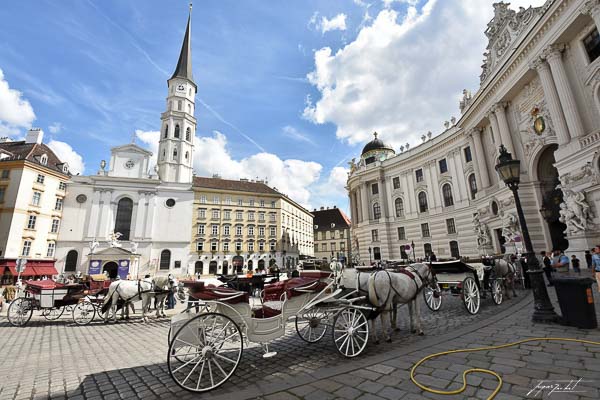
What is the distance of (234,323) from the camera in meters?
3.74

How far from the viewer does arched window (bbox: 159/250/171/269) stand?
3956 centimetres

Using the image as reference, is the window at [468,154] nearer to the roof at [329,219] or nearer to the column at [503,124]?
the column at [503,124]

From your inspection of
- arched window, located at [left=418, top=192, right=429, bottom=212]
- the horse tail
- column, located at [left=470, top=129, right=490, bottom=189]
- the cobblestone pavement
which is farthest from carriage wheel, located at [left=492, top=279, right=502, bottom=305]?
arched window, located at [left=418, top=192, right=429, bottom=212]

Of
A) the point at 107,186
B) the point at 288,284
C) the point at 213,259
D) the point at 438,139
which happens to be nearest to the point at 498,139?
the point at 438,139

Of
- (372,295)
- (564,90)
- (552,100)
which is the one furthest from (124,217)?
(564,90)

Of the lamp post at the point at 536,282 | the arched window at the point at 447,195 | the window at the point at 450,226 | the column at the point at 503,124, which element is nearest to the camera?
the lamp post at the point at 536,282

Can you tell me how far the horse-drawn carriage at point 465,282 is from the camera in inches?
289

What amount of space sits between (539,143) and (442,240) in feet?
48.5

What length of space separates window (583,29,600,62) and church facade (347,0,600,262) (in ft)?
0.18

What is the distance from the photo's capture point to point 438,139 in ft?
103

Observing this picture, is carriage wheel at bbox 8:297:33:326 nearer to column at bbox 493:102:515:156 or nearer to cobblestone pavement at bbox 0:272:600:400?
cobblestone pavement at bbox 0:272:600:400

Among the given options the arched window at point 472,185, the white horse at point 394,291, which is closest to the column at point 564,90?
the arched window at point 472,185

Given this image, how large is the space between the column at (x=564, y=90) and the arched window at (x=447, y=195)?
15.5 meters

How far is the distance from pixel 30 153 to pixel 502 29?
52.9m
